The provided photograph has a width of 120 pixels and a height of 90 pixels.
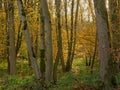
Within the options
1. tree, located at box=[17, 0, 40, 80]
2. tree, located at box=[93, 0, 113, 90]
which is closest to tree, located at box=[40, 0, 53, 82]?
tree, located at box=[17, 0, 40, 80]

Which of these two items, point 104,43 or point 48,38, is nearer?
point 104,43

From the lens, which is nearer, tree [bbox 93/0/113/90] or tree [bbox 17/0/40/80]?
tree [bbox 93/0/113/90]

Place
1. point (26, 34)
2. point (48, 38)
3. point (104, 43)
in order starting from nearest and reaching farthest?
point (104, 43)
point (26, 34)
point (48, 38)

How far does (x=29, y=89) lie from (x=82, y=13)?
18.9 meters

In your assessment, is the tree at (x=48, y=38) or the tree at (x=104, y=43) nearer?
the tree at (x=104, y=43)

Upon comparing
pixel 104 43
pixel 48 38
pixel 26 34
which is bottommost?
pixel 104 43

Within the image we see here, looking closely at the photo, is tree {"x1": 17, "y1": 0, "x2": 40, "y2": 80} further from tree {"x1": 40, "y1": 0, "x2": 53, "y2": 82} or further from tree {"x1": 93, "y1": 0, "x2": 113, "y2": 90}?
tree {"x1": 93, "y1": 0, "x2": 113, "y2": 90}

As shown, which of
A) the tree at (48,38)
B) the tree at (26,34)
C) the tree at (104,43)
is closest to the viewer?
the tree at (104,43)

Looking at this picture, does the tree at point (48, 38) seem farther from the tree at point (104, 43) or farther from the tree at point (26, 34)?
the tree at point (104, 43)

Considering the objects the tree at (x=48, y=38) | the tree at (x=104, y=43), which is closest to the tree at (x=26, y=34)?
the tree at (x=48, y=38)

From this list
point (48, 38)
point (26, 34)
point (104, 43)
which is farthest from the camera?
point (48, 38)

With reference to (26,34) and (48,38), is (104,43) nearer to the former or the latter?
(48,38)

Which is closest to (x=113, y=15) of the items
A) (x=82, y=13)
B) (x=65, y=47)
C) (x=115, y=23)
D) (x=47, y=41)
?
(x=115, y=23)

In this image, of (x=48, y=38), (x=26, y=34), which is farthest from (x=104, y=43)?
(x=26, y=34)
